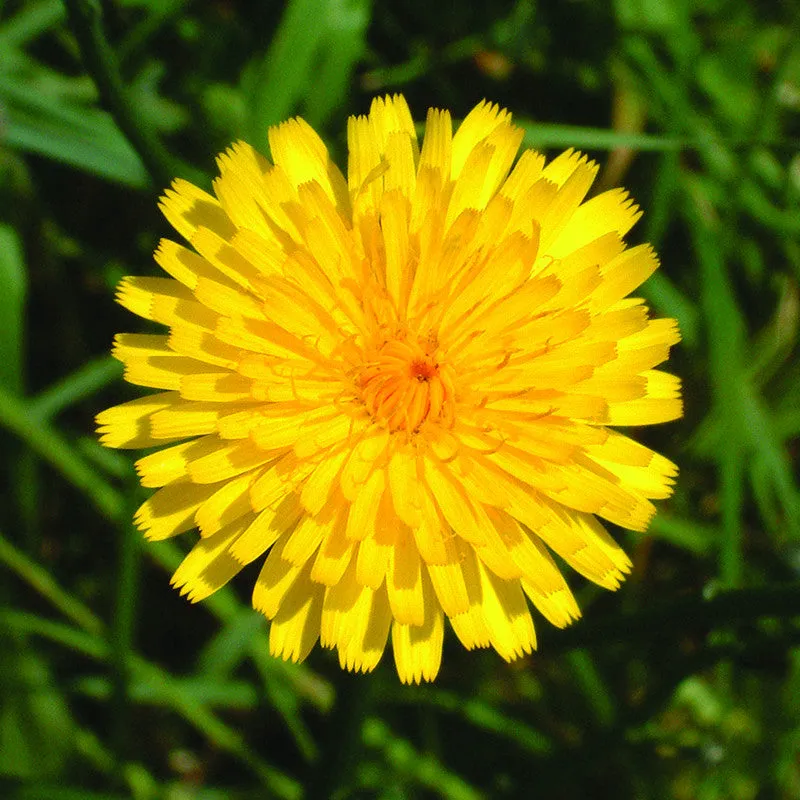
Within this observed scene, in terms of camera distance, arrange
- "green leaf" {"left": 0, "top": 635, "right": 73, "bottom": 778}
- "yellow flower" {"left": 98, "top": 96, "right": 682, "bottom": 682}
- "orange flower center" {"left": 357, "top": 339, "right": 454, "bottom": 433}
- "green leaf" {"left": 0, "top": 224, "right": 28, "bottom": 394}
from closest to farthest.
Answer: "yellow flower" {"left": 98, "top": 96, "right": 682, "bottom": 682}, "orange flower center" {"left": 357, "top": 339, "right": 454, "bottom": 433}, "green leaf" {"left": 0, "top": 224, "right": 28, "bottom": 394}, "green leaf" {"left": 0, "top": 635, "right": 73, "bottom": 778}

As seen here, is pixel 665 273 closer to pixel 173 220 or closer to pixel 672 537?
pixel 672 537

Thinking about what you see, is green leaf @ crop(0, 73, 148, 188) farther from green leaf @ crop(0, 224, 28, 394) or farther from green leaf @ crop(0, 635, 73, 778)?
green leaf @ crop(0, 635, 73, 778)

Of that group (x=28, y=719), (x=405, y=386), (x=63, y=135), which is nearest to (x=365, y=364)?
(x=405, y=386)

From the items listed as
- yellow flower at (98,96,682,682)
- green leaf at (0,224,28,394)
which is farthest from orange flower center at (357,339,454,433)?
green leaf at (0,224,28,394)

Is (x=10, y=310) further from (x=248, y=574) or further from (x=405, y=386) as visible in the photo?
(x=405, y=386)

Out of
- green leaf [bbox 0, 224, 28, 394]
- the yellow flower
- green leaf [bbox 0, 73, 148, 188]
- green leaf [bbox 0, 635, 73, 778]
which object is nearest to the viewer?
the yellow flower

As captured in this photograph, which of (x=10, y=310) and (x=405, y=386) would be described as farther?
(x=10, y=310)

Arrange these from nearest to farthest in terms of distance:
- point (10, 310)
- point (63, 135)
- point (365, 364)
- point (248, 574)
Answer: point (365, 364) < point (63, 135) < point (10, 310) < point (248, 574)
